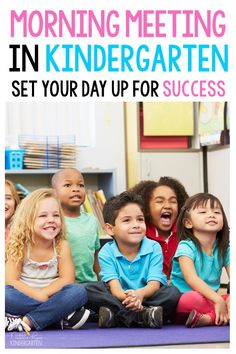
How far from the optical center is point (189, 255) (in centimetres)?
196

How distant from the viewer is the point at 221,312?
1.87 meters

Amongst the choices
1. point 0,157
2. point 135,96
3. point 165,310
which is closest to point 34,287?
point 165,310

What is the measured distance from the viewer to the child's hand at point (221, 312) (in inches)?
73.2

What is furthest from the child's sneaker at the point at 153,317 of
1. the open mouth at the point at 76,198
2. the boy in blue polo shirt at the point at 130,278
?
the open mouth at the point at 76,198

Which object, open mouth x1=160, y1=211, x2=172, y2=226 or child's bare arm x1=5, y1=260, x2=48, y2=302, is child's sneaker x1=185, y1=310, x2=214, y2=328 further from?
open mouth x1=160, y1=211, x2=172, y2=226

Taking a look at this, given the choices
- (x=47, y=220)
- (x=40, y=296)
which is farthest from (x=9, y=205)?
(x=40, y=296)

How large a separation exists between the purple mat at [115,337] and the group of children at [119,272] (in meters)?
0.05

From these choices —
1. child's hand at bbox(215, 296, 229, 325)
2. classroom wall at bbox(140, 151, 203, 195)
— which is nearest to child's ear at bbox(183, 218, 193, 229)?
child's hand at bbox(215, 296, 229, 325)

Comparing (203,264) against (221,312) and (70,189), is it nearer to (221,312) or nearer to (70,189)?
(221,312)

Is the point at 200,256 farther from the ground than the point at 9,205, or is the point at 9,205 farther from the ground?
the point at 9,205

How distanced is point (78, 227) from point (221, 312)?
1.99 ft

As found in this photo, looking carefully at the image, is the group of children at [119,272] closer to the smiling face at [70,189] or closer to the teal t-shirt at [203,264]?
the teal t-shirt at [203,264]

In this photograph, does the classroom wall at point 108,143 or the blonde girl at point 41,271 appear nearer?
the blonde girl at point 41,271

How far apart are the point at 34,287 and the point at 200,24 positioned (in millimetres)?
829
